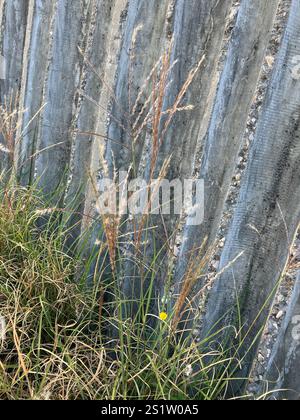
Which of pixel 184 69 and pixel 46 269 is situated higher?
pixel 184 69

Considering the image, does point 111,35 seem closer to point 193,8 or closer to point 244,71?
point 193,8

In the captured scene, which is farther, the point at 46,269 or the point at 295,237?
the point at 46,269

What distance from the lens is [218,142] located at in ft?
6.02

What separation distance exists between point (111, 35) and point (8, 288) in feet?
4.13

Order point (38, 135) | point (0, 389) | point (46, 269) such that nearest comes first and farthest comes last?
point (0, 389)
point (46, 269)
point (38, 135)

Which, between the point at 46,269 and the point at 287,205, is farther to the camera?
the point at 46,269

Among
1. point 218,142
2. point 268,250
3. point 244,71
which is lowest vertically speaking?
point 268,250

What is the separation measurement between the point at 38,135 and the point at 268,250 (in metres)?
1.72

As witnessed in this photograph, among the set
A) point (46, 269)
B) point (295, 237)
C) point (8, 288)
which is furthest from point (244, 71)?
point (8, 288)

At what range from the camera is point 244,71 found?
1.75m

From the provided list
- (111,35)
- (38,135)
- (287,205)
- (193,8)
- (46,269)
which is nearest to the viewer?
(287,205)

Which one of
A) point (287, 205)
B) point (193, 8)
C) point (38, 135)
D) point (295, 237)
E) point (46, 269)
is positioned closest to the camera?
point (295, 237)

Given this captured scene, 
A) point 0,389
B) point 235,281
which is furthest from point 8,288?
point 235,281

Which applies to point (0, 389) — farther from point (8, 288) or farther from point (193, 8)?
point (193, 8)
